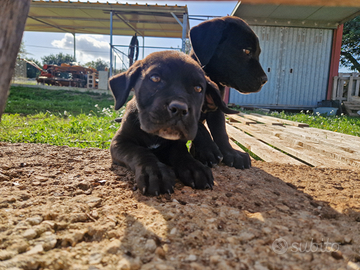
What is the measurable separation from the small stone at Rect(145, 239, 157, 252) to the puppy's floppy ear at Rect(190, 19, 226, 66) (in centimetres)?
215

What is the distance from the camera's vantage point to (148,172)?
1.81 m

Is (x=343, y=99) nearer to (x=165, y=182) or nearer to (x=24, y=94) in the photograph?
(x=165, y=182)

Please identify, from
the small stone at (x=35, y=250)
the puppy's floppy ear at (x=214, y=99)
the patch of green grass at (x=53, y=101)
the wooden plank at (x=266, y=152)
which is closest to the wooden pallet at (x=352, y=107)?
the wooden plank at (x=266, y=152)

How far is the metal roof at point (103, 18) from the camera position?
39.9 feet

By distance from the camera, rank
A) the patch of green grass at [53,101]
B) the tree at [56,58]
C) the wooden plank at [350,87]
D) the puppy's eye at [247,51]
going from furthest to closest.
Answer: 1. the tree at [56,58]
2. the wooden plank at [350,87]
3. the patch of green grass at [53,101]
4. the puppy's eye at [247,51]

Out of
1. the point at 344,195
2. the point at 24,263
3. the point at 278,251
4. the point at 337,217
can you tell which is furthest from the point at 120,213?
the point at 344,195

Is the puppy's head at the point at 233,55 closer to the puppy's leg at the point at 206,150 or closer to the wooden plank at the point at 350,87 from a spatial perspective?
the puppy's leg at the point at 206,150

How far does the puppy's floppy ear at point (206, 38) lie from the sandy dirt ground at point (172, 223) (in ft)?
4.65

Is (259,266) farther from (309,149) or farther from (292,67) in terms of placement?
(292,67)

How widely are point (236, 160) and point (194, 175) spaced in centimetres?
81

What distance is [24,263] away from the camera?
0.99m

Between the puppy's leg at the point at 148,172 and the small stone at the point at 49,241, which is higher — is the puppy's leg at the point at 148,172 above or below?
above

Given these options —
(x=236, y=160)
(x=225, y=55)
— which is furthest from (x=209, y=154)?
(x=225, y=55)

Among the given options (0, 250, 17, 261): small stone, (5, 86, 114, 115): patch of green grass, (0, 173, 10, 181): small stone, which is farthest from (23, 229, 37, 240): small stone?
(5, 86, 114, 115): patch of green grass
